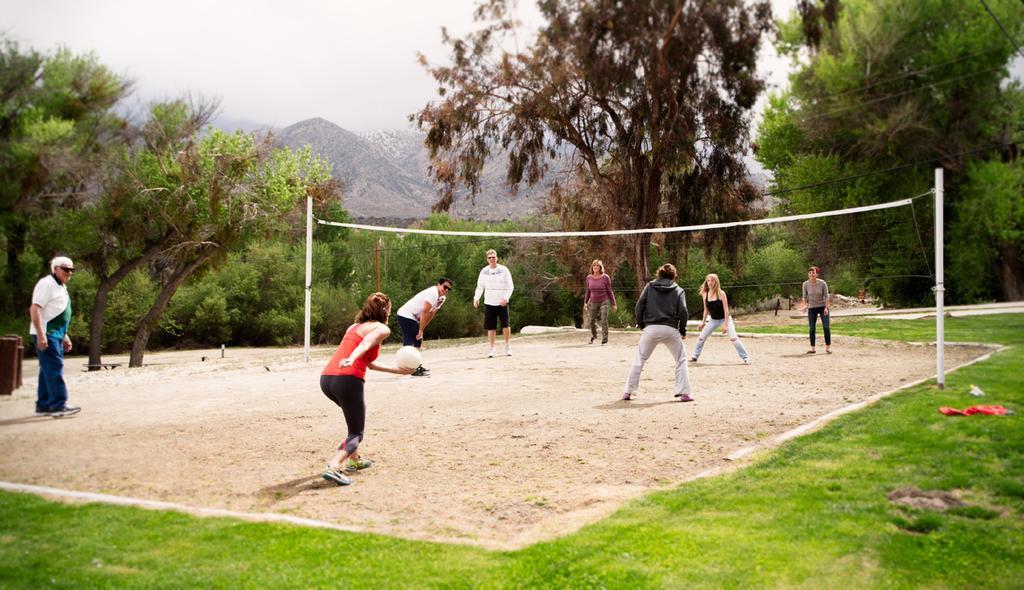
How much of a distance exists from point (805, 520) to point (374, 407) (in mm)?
5993

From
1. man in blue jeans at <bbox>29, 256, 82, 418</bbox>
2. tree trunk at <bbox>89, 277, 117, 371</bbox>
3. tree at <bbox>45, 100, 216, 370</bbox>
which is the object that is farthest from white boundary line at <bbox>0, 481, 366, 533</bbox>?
tree trunk at <bbox>89, 277, 117, 371</bbox>

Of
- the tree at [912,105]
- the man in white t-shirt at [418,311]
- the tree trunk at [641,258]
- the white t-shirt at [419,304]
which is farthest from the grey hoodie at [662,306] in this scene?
the tree at [912,105]

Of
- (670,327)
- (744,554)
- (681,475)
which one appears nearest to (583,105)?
(670,327)

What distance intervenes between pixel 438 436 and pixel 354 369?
6.45 ft

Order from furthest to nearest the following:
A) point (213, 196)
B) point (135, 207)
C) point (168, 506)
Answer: point (213, 196)
point (135, 207)
point (168, 506)

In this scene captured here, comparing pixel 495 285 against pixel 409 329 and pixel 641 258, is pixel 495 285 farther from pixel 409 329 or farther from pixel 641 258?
pixel 641 258

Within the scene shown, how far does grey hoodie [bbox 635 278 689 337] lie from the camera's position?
9805 mm

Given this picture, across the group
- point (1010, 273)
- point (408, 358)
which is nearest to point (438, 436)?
point (408, 358)

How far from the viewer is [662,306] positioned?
981cm

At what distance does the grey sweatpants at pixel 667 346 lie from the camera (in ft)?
32.1

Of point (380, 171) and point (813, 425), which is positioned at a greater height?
point (380, 171)

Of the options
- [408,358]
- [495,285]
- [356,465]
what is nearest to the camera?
[356,465]

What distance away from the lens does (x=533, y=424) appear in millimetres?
8609

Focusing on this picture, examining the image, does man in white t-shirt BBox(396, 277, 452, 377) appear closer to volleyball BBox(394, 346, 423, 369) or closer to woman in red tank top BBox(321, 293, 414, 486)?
volleyball BBox(394, 346, 423, 369)
